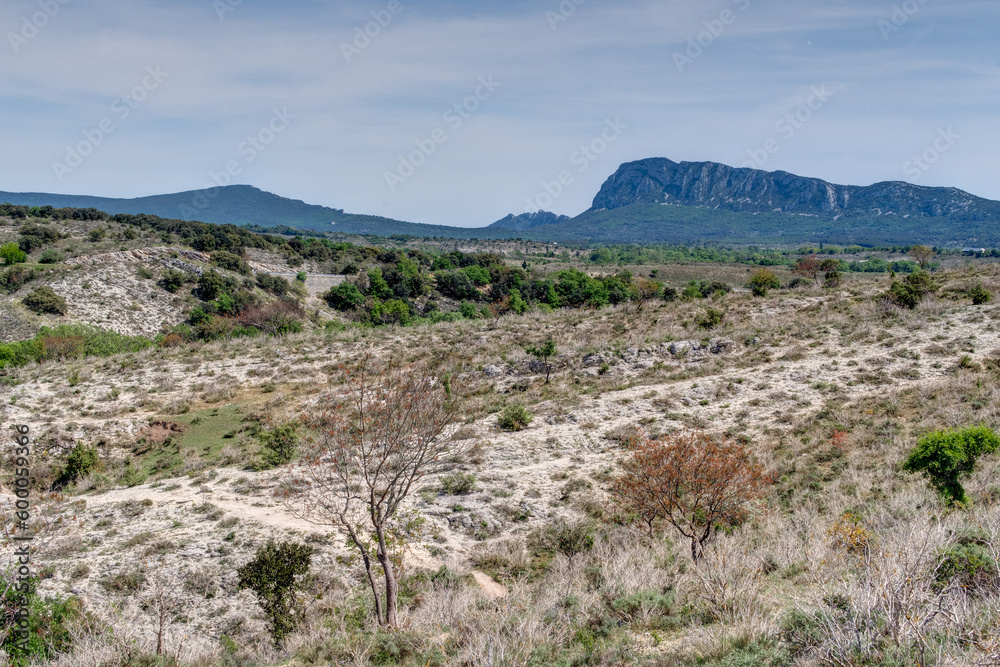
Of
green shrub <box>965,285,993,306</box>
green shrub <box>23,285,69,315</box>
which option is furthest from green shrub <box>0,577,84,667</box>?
green shrub <box>23,285,69,315</box>

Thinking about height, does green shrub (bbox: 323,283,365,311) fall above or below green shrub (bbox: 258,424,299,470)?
above

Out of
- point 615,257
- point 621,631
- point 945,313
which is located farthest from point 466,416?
point 615,257

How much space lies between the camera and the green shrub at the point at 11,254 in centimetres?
4481

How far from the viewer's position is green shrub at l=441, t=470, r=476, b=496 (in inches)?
552

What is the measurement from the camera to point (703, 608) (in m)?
6.40

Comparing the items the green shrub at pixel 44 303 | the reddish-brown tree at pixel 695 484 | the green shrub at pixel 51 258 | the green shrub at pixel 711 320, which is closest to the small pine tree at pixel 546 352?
the green shrub at pixel 711 320

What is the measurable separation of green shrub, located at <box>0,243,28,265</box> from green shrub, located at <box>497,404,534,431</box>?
161 ft

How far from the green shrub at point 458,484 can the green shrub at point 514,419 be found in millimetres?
3917

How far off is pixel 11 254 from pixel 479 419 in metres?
48.7

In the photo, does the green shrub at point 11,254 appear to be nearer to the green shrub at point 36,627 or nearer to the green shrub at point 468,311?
the green shrub at point 468,311

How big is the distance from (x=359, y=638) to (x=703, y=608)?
4268mm

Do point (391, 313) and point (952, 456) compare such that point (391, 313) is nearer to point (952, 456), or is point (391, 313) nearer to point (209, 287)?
point (209, 287)

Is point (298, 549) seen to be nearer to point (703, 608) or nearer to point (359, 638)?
point (359, 638)

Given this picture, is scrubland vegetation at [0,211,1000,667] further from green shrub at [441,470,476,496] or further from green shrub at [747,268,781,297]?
green shrub at [747,268,781,297]
